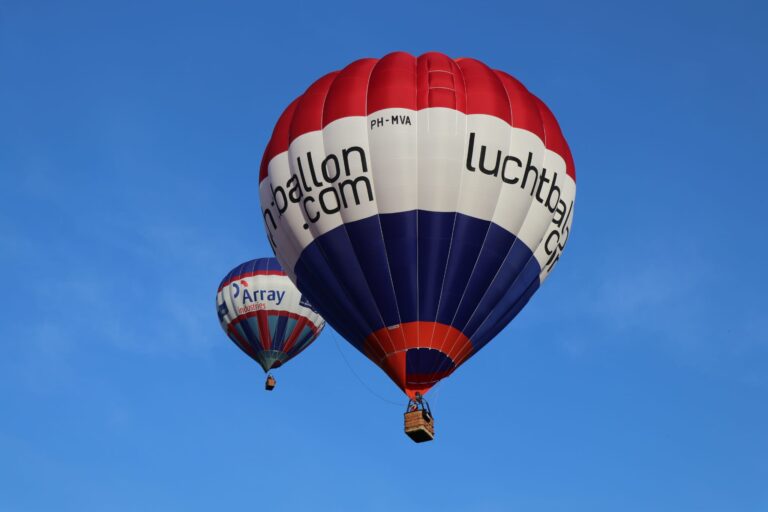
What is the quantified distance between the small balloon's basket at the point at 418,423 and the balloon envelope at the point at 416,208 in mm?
451

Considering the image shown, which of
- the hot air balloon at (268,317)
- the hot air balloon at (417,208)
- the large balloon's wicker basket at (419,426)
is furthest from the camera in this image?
the hot air balloon at (268,317)

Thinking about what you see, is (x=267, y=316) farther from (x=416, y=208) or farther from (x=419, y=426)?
(x=419, y=426)

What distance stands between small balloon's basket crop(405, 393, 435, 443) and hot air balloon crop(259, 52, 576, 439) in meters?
0.17

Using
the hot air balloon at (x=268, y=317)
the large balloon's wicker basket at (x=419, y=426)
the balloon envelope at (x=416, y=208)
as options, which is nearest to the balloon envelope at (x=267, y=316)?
the hot air balloon at (x=268, y=317)

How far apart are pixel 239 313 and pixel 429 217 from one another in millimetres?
20051

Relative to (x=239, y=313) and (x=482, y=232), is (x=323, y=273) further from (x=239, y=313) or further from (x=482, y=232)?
(x=239, y=313)

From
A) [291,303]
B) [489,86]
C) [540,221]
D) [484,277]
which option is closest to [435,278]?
[484,277]

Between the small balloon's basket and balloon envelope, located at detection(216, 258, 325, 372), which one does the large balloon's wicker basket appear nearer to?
the small balloon's basket

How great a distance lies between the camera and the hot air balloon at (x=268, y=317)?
140 feet

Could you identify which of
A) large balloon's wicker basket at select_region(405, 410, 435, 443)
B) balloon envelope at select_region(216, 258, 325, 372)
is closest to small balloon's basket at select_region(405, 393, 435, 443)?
large balloon's wicker basket at select_region(405, 410, 435, 443)

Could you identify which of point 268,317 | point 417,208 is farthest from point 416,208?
point 268,317

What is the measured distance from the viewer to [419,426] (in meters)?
23.4

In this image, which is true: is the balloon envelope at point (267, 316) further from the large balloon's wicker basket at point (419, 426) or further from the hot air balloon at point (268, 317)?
the large balloon's wicker basket at point (419, 426)

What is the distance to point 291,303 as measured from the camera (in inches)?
1689
